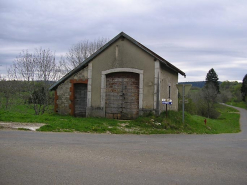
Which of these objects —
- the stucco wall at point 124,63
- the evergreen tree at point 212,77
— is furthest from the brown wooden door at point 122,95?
the evergreen tree at point 212,77

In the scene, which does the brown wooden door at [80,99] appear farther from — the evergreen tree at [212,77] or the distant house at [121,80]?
the evergreen tree at [212,77]

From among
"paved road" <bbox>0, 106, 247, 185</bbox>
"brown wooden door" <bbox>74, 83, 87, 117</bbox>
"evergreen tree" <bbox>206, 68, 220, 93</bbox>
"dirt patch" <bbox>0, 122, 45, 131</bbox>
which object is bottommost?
"paved road" <bbox>0, 106, 247, 185</bbox>

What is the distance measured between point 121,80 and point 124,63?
108 centimetres

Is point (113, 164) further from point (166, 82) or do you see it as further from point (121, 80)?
point (166, 82)

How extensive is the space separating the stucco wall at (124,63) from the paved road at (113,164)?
7.96 m

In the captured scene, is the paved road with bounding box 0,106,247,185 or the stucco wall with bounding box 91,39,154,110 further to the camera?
the stucco wall with bounding box 91,39,154,110

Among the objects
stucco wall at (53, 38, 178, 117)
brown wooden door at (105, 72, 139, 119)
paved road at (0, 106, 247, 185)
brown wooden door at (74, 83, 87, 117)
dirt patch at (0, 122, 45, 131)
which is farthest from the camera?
brown wooden door at (74, 83, 87, 117)

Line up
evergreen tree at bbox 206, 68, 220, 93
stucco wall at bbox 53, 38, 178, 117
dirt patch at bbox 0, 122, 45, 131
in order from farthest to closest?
evergreen tree at bbox 206, 68, 220, 93
stucco wall at bbox 53, 38, 178, 117
dirt patch at bbox 0, 122, 45, 131

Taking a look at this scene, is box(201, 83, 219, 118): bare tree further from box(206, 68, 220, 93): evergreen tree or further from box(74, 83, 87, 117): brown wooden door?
box(74, 83, 87, 117): brown wooden door

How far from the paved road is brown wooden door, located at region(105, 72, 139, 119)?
821 centimetres

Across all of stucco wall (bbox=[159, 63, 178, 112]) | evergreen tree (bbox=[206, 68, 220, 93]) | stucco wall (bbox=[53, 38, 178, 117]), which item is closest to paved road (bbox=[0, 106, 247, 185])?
stucco wall (bbox=[53, 38, 178, 117])

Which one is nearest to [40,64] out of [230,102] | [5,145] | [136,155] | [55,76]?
[55,76]

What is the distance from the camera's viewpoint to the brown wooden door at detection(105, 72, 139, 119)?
16.9m

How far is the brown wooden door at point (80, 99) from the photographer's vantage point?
60.2ft
